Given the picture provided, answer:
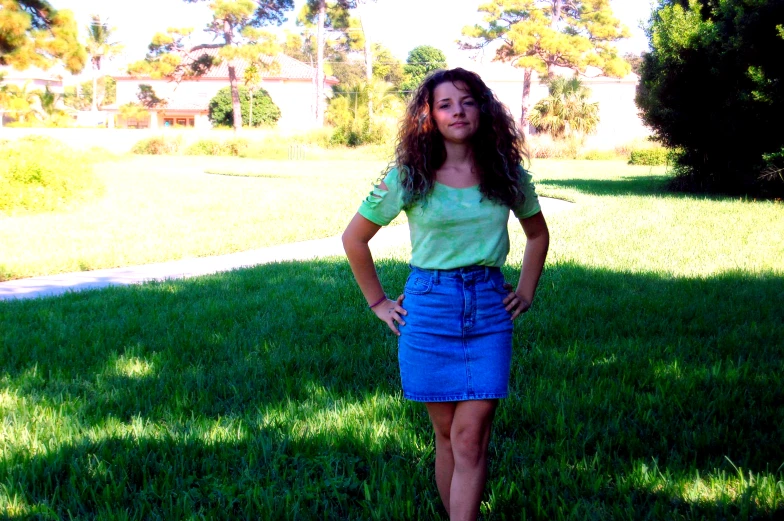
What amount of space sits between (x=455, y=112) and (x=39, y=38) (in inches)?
859

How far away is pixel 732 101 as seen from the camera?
14.7 m

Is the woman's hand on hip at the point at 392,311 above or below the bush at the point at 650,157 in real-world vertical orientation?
above

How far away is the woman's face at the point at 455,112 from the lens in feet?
8.64

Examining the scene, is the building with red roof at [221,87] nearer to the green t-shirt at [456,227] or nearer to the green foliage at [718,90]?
the green foliage at [718,90]

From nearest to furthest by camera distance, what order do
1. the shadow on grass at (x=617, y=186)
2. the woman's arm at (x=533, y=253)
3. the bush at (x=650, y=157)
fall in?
the woman's arm at (x=533, y=253), the shadow on grass at (x=617, y=186), the bush at (x=650, y=157)

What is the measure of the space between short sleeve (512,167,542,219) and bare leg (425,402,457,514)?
0.67m

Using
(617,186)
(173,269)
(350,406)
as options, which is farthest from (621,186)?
(350,406)

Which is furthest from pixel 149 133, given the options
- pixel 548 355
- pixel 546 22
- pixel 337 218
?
pixel 548 355

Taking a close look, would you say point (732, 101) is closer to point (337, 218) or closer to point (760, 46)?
point (760, 46)

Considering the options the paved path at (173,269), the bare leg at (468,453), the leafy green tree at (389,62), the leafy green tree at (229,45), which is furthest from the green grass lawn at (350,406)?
the leafy green tree at (389,62)

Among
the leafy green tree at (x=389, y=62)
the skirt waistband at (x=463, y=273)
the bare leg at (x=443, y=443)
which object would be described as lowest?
the bare leg at (x=443, y=443)

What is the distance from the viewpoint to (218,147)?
1518 inches

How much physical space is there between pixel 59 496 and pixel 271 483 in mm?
789

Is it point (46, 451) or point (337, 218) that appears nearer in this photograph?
point (46, 451)
